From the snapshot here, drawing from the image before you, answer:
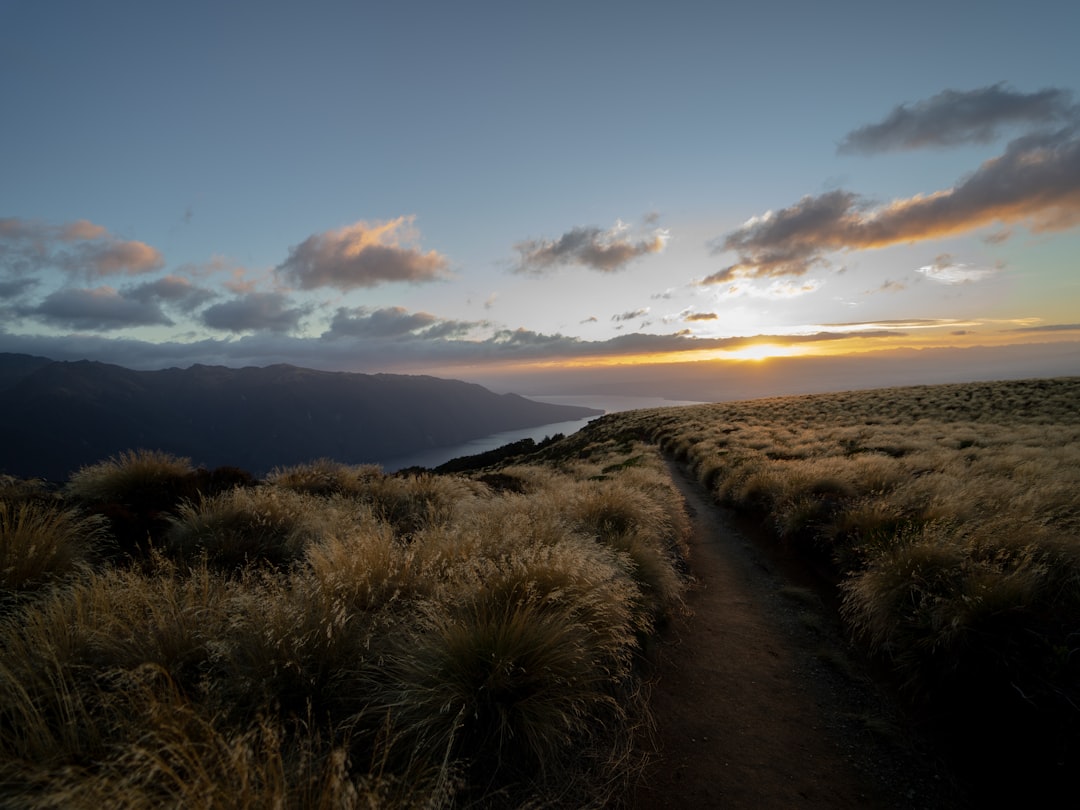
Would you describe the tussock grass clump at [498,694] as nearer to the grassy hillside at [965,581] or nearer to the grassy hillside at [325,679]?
the grassy hillside at [325,679]

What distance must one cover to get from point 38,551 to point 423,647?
4.77 metres

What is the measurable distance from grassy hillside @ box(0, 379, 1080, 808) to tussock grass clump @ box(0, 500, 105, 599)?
0.09 ft

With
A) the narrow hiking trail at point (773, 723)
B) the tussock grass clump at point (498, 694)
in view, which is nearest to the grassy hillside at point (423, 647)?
the tussock grass clump at point (498, 694)

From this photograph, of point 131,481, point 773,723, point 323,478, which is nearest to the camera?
point 773,723

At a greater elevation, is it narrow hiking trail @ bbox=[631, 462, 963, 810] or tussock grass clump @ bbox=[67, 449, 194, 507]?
tussock grass clump @ bbox=[67, 449, 194, 507]

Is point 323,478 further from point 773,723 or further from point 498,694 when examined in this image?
point 773,723

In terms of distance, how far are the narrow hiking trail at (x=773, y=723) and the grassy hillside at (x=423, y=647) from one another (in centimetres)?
34

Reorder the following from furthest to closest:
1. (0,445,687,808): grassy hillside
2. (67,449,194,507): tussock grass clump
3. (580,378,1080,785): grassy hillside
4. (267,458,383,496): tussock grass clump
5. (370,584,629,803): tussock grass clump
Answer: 1. (267,458,383,496): tussock grass clump
2. (67,449,194,507): tussock grass clump
3. (580,378,1080,785): grassy hillside
4. (370,584,629,803): tussock grass clump
5. (0,445,687,808): grassy hillside

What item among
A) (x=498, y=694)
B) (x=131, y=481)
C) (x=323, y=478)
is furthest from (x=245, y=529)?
(x=498, y=694)

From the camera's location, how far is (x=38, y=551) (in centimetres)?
505

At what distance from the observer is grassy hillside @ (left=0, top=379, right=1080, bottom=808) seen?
2.59 meters

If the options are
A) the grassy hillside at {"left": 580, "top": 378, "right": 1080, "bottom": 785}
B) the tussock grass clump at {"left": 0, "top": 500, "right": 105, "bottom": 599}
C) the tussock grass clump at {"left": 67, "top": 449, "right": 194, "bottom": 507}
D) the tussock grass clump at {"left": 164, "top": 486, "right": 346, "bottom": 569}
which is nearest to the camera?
the grassy hillside at {"left": 580, "top": 378, "right": 1080, "bottom": 785}

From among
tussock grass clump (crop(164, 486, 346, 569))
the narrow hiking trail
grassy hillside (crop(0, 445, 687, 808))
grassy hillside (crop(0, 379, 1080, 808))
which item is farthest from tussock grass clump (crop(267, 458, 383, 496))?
the narrow hiking trail

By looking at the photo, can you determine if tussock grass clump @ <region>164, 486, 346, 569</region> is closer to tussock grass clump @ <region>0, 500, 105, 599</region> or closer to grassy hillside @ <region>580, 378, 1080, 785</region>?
tussock grass clump @ <region>0, 500, 105, 599</region>
